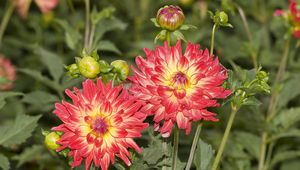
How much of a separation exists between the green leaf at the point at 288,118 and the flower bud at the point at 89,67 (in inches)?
41.8

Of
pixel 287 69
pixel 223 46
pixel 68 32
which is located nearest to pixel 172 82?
pixel 68 32

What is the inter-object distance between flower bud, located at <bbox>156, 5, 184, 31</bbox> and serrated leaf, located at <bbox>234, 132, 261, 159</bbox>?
906mm

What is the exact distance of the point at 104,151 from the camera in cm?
154

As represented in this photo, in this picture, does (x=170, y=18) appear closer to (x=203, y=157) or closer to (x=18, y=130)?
(x=203, y=157)

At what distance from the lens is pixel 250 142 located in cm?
249

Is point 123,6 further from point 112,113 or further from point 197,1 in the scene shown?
point 112,113

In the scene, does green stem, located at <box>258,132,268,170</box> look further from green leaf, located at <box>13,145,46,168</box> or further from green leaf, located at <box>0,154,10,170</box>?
green leaf, located at <box>0,154,10,170</box>

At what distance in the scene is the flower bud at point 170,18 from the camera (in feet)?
5.48

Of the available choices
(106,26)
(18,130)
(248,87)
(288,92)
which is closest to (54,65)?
(106,26)

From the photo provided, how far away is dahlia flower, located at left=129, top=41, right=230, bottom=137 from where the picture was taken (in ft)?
5.03

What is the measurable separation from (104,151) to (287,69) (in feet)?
5.76

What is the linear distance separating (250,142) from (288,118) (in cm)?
16

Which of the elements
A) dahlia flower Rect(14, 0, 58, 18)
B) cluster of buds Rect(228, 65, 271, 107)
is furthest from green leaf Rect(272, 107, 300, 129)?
dahlia flower Rect(14, 0, 58, 18)

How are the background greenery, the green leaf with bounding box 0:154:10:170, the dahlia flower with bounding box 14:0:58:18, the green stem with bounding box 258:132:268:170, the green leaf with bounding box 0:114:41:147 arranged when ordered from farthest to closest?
the dahlia flower with bounding box 14:0:58:18
the green stem with bounding box 258:132:268:170
the background greenery
the green leaf with bounding box 0:114:41:147
the green leaf with bounding box 0:154:10:170
